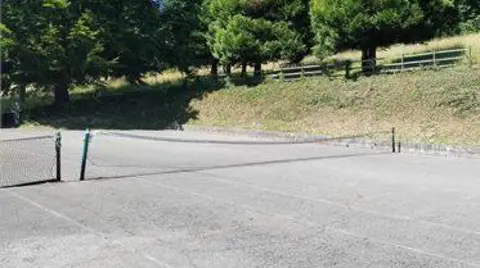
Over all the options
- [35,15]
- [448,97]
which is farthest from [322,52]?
[35,15]

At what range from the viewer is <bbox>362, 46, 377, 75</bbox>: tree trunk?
3139 centimetres

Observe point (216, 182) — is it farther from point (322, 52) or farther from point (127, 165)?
point (322, 52)

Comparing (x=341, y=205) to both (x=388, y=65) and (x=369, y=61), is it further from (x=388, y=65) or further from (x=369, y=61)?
(x=369, y=61)

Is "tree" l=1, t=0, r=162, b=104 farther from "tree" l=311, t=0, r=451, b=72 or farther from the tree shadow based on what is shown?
"tree" l=311, t=0, r=451, b=72

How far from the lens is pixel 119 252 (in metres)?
7.98

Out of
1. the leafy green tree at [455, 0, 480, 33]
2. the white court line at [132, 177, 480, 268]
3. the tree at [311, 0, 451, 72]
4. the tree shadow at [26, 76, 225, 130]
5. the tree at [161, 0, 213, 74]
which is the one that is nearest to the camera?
the white court line at [132, 177, 480, 268]

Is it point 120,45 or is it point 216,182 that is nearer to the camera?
point 216,182

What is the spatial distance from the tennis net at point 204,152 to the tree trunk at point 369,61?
22.2 ft

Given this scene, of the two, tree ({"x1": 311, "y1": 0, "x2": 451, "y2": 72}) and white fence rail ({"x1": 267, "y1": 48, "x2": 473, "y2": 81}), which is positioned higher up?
tree ({"x1": 311, "y1": 0, "x2": 451, "y2": 72})

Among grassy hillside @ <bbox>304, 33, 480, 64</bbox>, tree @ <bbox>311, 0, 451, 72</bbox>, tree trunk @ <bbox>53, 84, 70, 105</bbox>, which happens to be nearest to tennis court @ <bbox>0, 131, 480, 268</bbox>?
tree @ <bbox>311, 0, 451, 72</bbox>

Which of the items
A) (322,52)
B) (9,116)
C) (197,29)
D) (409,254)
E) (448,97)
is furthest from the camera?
(197,29)

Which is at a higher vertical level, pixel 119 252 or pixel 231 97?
pixel 231 97

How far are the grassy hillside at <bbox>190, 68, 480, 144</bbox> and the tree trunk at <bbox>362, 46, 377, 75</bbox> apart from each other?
4.76 ft

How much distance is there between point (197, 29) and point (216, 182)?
1222 inches
